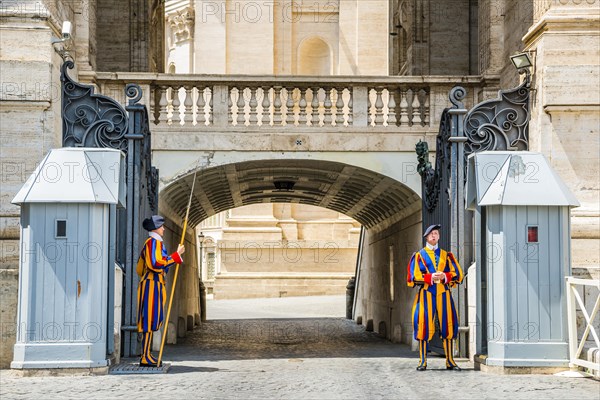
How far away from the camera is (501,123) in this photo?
15.4 meters

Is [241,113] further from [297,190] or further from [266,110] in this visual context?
[297,190]

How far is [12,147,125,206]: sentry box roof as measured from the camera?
42.1ft

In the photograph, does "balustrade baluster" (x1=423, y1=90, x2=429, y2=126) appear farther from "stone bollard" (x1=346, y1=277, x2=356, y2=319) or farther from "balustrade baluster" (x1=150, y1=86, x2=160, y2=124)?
"stone bollard" (x1=346, y1=277, x2=356, y2=319)

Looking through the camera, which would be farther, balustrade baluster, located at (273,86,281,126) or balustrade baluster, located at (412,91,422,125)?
balustrade baluster, located at (412,91,422,125)

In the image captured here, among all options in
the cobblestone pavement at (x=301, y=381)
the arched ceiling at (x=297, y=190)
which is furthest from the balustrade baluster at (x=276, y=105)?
the cobblestone pavement at (x=301, y=381)

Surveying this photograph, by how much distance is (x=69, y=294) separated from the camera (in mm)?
12727

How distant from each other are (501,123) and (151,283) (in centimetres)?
526

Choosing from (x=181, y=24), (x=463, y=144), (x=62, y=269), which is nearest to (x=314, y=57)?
(x=181, y=24)

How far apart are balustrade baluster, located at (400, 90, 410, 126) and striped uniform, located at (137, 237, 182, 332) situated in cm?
580

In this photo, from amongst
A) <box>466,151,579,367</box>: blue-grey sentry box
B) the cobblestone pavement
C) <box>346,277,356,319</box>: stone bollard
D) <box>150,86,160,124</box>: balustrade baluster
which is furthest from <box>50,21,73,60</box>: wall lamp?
<box>346,277,356,319</box>: stone bollard

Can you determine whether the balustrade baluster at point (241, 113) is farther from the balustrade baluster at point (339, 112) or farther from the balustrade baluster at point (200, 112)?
the balustrade baluster at point (339, 112)

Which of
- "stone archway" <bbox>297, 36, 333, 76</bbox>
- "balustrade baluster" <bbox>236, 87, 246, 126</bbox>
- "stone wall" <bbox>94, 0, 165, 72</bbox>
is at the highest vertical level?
"stone archway" <bbox>297, 36, 333, 76</bbox>

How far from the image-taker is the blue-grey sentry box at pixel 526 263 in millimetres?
12750

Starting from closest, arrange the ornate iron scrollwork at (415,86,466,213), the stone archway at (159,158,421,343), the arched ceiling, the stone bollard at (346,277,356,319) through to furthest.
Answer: the ornate iron scrollwork at (415,86,466,213)
the stone archway at (159,158,421,343)
the arched ceiling
the stone bollard at (346,277,356,319)
